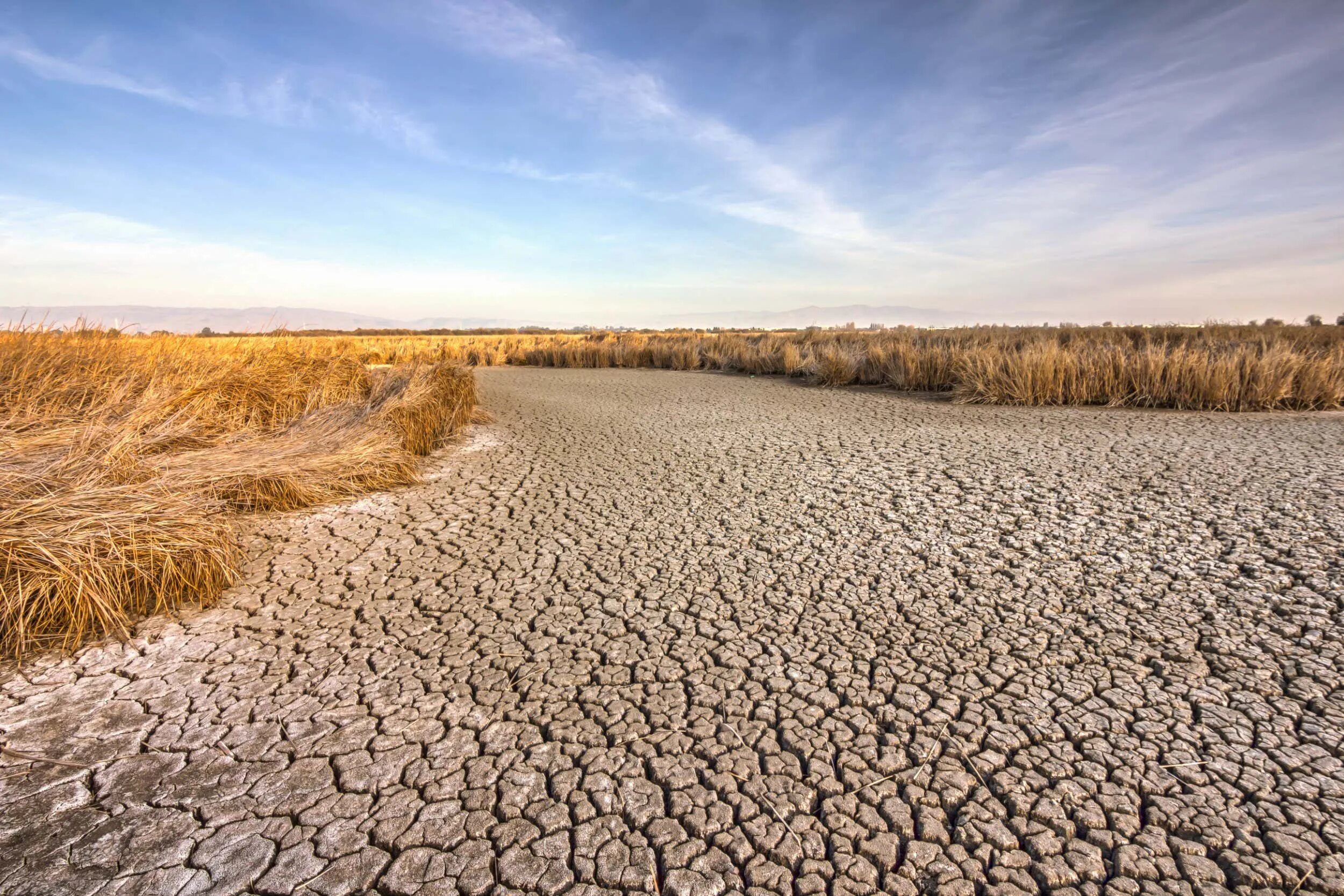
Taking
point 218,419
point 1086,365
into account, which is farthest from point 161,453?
point 1086,365

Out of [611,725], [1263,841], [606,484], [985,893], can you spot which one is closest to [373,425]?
[606,484]

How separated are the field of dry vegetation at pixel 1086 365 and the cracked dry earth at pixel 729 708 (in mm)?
3602

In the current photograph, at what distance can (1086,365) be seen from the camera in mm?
7617

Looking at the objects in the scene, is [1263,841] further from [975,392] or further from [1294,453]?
[975,392]

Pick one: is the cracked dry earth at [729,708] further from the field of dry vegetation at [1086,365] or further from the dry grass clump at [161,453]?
the field of dry vegetation at [1086,365]

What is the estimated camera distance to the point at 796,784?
1.75 meters

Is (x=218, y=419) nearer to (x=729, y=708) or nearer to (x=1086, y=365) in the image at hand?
(x=729, y=708)

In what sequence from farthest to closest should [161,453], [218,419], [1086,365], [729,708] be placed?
[1086,365]
[218,419]
[161,453]
[729,708]

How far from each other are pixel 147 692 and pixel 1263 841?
3256 millimetres

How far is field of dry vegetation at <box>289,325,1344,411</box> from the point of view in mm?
6938

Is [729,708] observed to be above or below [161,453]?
below

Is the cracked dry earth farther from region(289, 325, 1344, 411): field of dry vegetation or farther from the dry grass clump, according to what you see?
region(289, 325, 1344, 411): field of dry vegetation

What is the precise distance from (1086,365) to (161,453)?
8.85 meters

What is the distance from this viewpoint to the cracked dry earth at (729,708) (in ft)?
5.01
